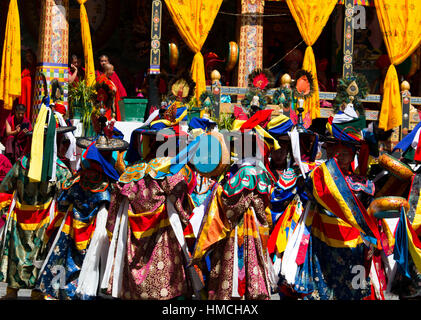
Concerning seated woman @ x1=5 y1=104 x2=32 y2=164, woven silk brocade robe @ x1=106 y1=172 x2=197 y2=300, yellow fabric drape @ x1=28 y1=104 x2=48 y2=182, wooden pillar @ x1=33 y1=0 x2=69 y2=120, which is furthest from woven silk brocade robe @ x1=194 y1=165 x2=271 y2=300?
wooden pillar @ x1=33 y1=0 x2=69 y2=120

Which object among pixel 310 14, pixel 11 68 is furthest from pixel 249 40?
pixel 11 68

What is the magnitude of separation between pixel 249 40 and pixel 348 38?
1846 millimetres

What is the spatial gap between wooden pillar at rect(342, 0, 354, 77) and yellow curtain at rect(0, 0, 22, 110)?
5.76m

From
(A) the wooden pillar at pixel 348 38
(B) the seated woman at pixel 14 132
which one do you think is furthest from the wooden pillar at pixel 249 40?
(B) the seated woman at pixel 14 132

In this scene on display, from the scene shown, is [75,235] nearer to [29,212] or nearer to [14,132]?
[29,212]

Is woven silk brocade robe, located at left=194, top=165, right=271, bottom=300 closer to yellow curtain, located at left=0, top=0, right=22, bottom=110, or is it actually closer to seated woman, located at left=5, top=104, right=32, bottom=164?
seated woman, located at left=5, top=104, right=32, bottom=164

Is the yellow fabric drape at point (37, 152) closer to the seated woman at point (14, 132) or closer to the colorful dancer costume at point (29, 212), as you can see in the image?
the colorful dancer costume at point (29, 212)

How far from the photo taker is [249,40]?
14.1 metres

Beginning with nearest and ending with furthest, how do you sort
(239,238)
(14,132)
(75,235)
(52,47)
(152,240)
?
(239,238), (152,240), (75,235), (14,132), (52,47)

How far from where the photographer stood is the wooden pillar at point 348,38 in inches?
562

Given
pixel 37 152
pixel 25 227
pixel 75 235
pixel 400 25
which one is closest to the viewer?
pixel 75 235

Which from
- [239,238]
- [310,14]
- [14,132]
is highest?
[310,14]

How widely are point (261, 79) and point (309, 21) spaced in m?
4.85

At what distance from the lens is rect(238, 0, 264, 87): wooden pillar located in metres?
14.0
